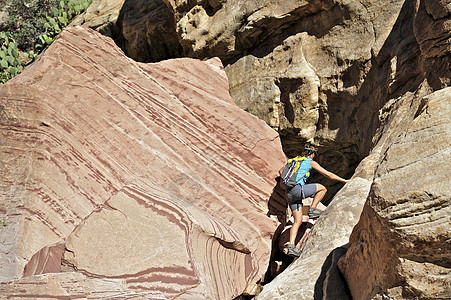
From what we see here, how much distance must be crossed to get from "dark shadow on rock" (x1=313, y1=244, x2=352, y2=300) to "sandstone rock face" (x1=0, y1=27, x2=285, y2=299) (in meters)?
1.61

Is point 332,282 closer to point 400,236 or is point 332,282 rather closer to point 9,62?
point 400,236

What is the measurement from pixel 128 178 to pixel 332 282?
3.58 metres

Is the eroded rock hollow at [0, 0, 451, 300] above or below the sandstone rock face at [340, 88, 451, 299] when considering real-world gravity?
above

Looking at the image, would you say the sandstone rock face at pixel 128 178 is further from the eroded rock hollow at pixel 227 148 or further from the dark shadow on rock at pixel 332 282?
the dark shadow on rock at pixel 332 282

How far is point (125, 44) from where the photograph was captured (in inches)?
520

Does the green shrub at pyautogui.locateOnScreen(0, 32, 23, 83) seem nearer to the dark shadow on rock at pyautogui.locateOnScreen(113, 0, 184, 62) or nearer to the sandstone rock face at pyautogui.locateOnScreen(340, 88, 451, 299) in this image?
the dark shadow on rock at pyautogui.locateOnScreen(113, 0, 184, 62)

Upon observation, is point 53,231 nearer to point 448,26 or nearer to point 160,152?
point 160,152

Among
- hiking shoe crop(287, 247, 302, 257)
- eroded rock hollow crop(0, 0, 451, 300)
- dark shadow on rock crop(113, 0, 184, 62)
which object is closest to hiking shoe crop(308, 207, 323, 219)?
eroded rock hollow crop(0, 0, 451, 300)

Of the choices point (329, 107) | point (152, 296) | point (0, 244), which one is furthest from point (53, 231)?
point (329, 107)

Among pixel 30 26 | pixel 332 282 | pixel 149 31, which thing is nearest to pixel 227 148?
pixel 332 282

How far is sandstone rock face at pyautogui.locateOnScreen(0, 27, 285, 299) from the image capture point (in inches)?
254

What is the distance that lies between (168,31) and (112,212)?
657cm

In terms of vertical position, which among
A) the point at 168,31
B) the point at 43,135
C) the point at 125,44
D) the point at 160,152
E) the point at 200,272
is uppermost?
the point at 125,44

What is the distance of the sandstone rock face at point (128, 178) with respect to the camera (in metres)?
Result: 6.44
